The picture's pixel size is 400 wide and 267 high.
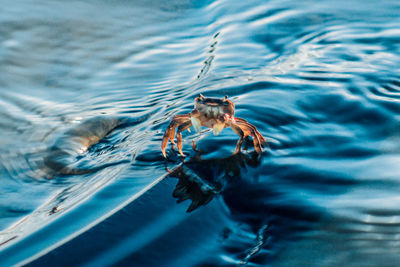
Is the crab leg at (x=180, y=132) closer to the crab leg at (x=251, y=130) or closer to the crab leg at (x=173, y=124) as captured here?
the crab leg at (x=173, y=124)

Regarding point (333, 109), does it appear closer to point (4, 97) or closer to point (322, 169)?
point (322, 169)

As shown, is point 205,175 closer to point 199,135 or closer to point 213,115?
point 213,115

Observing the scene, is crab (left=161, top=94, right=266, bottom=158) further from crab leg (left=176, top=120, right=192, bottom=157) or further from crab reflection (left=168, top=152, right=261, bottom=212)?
crab reflection (left=168, top=152, right=261, bottom=212)

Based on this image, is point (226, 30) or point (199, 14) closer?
point (226, 30)

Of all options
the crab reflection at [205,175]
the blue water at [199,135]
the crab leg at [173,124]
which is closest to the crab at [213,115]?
the crab leg at [173,124]

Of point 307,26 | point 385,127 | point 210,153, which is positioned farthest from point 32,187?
point 307,26

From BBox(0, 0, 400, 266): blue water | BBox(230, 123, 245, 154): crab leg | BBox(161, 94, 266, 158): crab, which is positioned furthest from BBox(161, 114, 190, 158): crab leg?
Result: BBox(230, 123, 245, 154): crab leg
